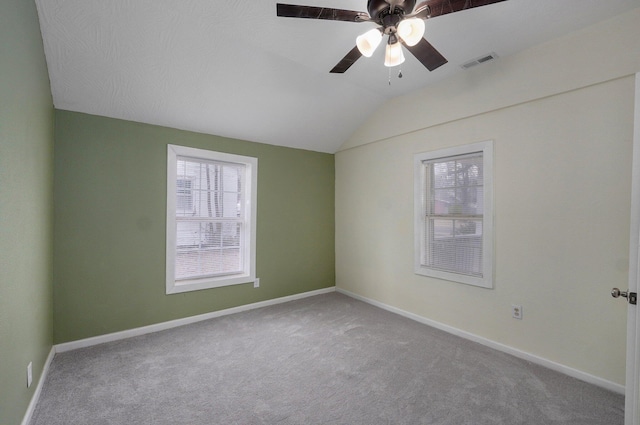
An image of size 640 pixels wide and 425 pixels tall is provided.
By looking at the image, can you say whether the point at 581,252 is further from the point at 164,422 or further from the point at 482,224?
the point at 164,422

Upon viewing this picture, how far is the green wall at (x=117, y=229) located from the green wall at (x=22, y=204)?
15.1 inches

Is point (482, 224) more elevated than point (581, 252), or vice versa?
point (482, 224)

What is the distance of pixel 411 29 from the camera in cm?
160

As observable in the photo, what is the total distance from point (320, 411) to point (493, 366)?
1.59 m

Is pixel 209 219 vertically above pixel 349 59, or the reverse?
pixel 349 59

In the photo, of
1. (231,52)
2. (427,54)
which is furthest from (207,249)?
(427,54)

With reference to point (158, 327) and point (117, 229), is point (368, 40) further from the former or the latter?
point (158, 327)

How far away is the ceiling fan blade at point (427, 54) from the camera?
6.12ft

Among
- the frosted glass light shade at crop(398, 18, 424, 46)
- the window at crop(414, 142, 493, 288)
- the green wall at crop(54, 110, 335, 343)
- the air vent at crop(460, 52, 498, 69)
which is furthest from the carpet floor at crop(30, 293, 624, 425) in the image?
the air vent at crop(460, 52, 498, 69)

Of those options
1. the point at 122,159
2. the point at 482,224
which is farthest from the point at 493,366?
the point at 122,159

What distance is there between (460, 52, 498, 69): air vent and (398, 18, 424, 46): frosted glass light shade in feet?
4.64

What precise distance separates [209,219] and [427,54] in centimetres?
298

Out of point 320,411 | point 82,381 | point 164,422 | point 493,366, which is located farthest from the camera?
point 493,366

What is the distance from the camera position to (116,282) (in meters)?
2.93
